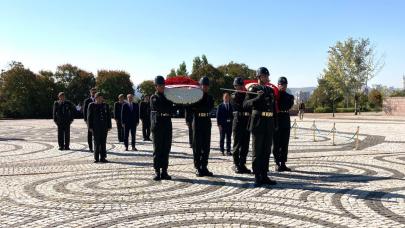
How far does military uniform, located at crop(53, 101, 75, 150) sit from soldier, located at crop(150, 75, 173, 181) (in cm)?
732

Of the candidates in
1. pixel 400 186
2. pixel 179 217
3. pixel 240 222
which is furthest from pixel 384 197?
pixel 179 217

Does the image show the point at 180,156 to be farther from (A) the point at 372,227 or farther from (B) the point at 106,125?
(A) the point at 372,227

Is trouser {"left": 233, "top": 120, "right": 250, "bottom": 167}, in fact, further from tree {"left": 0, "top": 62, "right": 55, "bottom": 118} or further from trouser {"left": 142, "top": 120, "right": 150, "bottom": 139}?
tree {"left": 0, "top": 62, "right": 55, "bottom": 118}

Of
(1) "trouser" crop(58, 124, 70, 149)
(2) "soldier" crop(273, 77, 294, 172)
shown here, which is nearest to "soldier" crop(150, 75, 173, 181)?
(2) "soldier" crop(273, 77, 294, 172)

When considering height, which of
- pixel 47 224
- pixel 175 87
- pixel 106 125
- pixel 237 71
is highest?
pixel 237 71

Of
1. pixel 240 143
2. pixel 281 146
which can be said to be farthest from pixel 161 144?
pixel 281 146

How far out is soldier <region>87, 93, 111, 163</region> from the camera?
1241 centimetres

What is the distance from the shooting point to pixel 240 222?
6.20 metres

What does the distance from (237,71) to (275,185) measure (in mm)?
64455

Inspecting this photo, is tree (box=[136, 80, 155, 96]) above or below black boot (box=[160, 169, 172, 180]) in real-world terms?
above

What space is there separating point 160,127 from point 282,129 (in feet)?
10.5

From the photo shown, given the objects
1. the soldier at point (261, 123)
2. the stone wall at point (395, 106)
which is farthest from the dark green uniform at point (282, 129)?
the stone wall at point (395, 106)

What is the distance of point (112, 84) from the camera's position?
64.1 metres

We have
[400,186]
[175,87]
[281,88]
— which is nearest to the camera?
[400,186]
